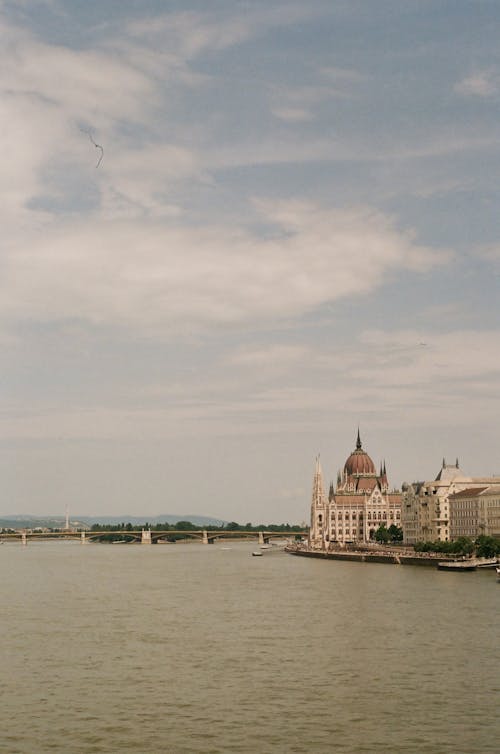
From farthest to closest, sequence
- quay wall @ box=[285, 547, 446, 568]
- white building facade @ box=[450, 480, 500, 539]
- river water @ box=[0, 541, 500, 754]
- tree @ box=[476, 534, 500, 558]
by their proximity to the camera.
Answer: white building facade @ box=[450, 480, 500, 539] → quay wall @ box=[285, 547, 446, 568] → tree @ box=[476, 534, 500, 558] → river water @ box=[0, 541, 500, 754]

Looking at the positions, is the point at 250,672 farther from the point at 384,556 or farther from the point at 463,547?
the point at 384,556

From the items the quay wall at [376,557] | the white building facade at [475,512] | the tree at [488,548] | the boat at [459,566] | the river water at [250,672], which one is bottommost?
the river water at [250,672]

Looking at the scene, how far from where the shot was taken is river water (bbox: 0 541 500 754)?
111ft

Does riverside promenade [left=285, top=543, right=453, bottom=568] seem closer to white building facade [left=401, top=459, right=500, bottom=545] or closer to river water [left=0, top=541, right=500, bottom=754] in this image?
white building facade [left=401, top=459, right=500, bottom=545]

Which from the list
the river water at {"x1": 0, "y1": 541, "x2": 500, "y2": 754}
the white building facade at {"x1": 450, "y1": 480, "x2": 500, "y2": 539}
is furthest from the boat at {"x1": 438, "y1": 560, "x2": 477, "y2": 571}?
the river water at {"x1": 0, "y1": 541, "x2": 500, "y2": 754}

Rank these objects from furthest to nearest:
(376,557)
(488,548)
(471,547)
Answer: (376,557)
(471,547)
(488,548)

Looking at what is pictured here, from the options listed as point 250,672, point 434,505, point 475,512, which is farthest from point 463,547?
point 250,672

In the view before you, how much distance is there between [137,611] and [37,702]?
1140 inches

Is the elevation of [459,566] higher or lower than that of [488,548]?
lower

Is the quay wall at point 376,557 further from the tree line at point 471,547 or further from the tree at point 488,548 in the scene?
the tree at point 488,548

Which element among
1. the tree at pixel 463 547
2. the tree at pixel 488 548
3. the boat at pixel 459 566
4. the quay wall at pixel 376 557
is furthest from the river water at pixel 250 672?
the tree at pixel 463 547

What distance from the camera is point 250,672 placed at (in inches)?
1754

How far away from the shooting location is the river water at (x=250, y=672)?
3394 centimetres

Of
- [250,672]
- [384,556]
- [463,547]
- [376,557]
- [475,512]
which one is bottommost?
[250,672]
